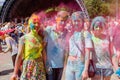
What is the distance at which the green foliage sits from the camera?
33750 mm

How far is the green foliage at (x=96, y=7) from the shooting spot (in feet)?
111

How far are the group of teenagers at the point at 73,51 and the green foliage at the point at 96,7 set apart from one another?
27391 mm

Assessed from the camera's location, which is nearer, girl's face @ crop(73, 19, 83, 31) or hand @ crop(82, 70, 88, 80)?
hand @ crop(82, 70, 88, 80)

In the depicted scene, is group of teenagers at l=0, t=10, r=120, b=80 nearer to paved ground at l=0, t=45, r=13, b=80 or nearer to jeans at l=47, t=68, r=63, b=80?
jeans at l=47, t=68, r=63, b=80

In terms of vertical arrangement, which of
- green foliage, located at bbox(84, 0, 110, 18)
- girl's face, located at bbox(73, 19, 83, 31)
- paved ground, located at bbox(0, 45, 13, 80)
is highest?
green foliage, located at bbox(84, 0, 110, 18)

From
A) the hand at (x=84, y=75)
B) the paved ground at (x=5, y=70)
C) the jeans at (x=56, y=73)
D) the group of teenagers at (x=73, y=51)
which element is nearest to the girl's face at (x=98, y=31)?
the group of teenagers at (x=73, y=51)

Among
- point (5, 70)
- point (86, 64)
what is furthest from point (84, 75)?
point (5, 70)

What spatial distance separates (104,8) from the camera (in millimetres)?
34312

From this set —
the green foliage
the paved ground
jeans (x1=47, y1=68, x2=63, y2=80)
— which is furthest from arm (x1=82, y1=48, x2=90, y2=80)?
the green foliage

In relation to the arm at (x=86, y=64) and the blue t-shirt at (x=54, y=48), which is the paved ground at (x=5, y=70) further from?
the arm at (x=86, y=64)

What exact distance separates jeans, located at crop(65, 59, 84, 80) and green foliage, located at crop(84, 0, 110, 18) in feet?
90.1

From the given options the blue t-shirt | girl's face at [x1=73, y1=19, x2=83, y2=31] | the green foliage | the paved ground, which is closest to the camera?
girl's face at [x1=73, y1=19, x2=83, y2=31]

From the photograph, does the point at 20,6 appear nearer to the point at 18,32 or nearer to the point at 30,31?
the point at 18,32

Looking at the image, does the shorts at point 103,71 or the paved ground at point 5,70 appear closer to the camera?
the shorts at point 103,71
